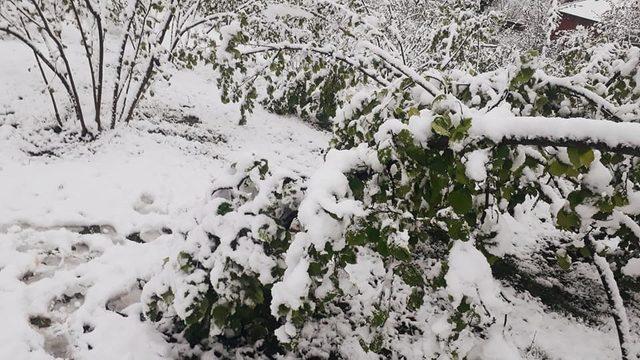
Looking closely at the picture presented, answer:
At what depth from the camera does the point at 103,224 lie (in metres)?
3.64

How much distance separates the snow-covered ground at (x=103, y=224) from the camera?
254cm

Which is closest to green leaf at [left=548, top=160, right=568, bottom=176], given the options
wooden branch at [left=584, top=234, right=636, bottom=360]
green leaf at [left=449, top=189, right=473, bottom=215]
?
green leaf at [left=449, top=189, right=473, bottom=215]

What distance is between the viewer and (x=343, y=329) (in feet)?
8.91

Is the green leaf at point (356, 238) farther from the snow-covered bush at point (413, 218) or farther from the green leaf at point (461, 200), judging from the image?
the green leaf at point (461, 200)

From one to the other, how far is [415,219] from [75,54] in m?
7.72

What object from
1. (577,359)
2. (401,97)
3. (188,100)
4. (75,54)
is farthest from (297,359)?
(75,54)

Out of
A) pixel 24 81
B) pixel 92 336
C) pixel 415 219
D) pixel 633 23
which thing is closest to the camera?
pixel 415 219

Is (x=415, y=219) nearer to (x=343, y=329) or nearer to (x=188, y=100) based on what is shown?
(x=343, y=329)

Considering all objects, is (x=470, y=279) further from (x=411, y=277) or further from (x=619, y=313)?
(x=619, y=313)

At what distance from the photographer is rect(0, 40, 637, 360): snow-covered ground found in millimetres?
2543

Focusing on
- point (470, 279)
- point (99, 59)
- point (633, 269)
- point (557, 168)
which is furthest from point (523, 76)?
point (99, 59)

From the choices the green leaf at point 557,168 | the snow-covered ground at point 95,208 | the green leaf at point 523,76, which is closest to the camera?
the green leaf at point 557,168

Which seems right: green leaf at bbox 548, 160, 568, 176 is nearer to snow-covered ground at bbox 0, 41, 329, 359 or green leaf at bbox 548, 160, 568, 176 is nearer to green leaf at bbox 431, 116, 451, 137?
green leaf at bbox 431, 116, 451, 137

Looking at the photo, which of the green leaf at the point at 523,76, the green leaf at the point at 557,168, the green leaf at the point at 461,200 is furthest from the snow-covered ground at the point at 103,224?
the green leaf at the point at 523,76
